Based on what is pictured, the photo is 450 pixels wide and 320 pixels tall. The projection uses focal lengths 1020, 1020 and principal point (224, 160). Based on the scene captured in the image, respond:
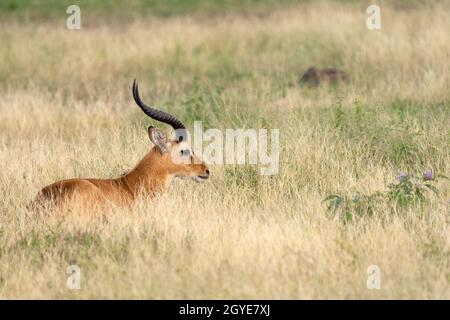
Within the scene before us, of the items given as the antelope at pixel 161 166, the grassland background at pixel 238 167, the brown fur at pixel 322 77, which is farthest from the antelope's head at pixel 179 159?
the brown fur at pixel 322 77

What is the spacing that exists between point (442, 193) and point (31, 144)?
16.0ft

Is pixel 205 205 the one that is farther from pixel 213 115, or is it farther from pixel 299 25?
pixel 299 25

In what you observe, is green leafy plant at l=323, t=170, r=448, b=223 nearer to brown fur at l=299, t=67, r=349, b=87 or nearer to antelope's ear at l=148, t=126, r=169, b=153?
antelope's ear at l=148, t=126, r=169, b=153

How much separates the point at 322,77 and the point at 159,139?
6.60 meters

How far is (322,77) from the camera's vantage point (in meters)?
15.1

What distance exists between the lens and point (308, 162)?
977 cm

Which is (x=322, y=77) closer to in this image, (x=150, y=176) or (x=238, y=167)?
(x=238, y=167)

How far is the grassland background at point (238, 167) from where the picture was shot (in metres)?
6.99

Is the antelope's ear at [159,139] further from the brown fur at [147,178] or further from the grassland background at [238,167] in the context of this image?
the grassland background at [238,167]

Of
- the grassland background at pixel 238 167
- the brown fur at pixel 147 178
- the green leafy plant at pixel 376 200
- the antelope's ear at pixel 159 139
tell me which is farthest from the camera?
the antelope's ear at pixel 159 139

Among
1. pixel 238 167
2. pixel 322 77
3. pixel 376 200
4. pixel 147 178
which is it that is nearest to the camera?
pixel 376 200

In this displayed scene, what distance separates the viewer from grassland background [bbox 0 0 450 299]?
22.9 ft

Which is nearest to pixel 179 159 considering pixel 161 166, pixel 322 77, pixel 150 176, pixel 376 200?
pixel 161 166

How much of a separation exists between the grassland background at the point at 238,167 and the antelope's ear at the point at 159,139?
427mm
